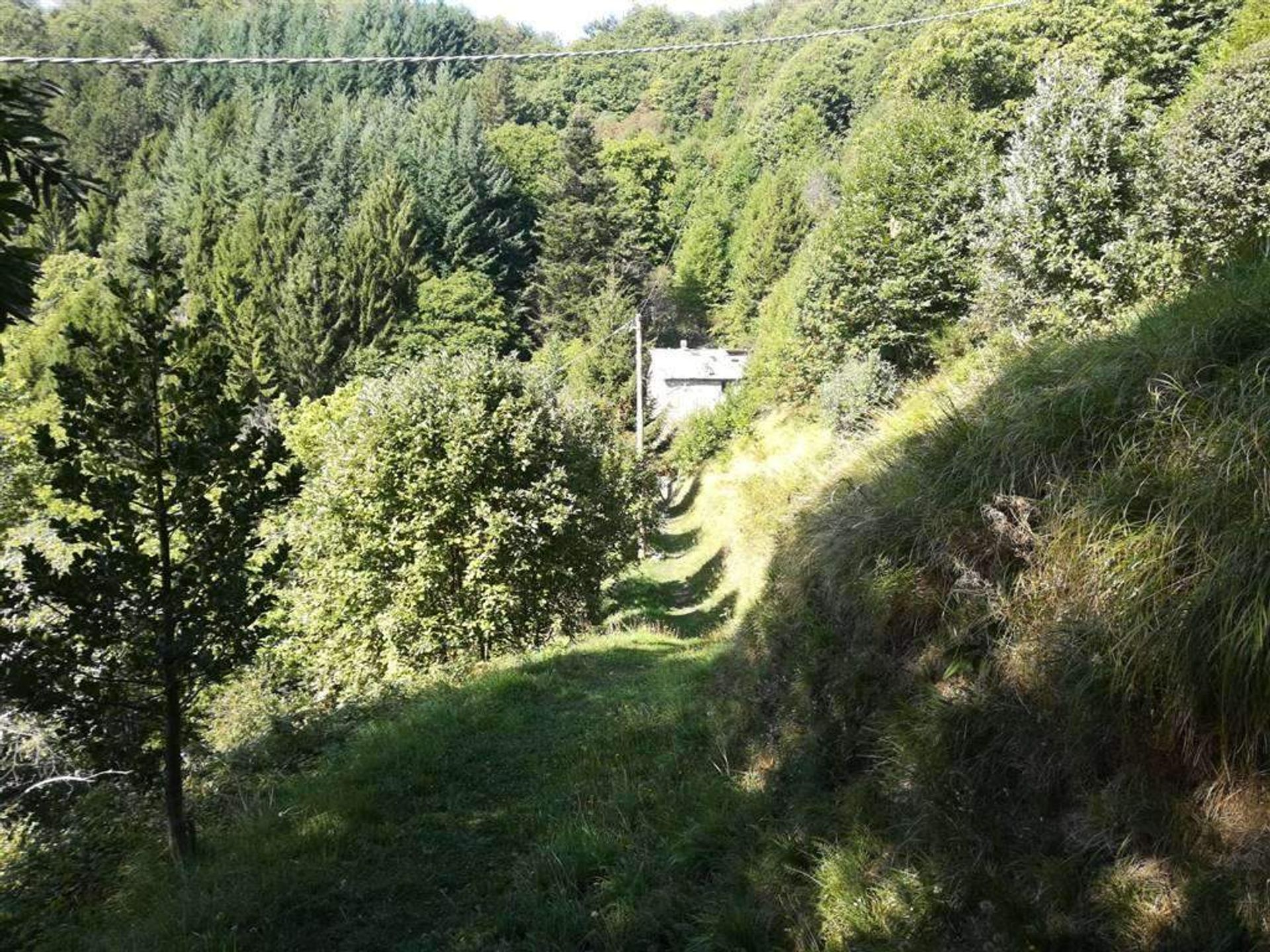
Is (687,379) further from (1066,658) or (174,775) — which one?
(1066,658)

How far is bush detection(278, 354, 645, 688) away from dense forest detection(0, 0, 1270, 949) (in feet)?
0.19

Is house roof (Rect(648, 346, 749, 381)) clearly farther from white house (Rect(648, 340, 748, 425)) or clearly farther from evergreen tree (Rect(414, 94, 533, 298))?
evergreen tree (Rect(414, 94, 533, 298))

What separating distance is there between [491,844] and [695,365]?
4040cm

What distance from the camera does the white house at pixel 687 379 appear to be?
42.4 m

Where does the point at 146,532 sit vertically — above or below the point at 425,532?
above

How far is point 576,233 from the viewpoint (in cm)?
4588

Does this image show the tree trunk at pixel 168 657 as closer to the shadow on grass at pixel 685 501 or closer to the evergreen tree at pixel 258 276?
the shadow on grass at pixel 685 501

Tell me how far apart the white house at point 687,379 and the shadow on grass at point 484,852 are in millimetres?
36018

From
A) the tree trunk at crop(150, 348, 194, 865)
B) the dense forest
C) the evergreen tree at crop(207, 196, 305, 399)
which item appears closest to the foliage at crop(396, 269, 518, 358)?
the evergreen tree at crop(207, 196, 305, 399)

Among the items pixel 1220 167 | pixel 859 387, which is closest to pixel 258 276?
pixel 859 387

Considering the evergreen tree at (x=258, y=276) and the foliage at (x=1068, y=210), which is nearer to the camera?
the foliage at (x=1068, y=210)

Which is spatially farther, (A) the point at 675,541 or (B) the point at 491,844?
(A) the point at 675,541

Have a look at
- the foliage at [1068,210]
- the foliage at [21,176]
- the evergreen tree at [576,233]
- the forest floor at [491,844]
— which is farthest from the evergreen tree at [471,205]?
the foliage at [21,176]

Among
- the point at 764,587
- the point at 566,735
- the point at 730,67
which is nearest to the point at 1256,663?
the point at 764,587
